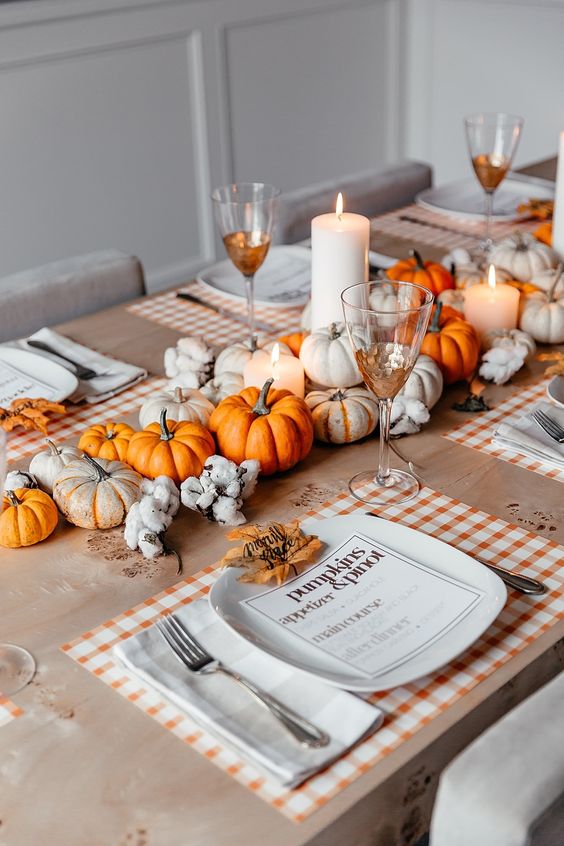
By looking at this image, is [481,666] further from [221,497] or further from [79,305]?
[79,305]

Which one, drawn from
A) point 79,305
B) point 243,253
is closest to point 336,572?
point 243,253

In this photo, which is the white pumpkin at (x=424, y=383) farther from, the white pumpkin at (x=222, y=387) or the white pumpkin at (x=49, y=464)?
the white pumpkin at (x=49, y=464)

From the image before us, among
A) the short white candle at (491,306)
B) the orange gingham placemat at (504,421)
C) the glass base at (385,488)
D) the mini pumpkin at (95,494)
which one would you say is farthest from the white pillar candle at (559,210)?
the mini pumpkin at (95,494)

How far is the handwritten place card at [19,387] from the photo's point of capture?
1.39m

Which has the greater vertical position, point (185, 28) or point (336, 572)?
point (185, 28)

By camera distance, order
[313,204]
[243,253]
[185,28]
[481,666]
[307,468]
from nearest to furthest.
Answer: [481,666], [307,468], [243,253], [313,204], [185,28]

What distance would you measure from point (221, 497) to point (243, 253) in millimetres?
478

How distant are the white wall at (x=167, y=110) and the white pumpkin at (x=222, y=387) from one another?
6.80ft

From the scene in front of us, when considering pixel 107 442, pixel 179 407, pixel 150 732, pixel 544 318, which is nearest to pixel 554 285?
pixel 544 318

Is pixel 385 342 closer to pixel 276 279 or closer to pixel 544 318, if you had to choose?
pixel 544 318

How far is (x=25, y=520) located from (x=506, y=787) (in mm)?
600

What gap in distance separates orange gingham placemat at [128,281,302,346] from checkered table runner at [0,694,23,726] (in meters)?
0.82

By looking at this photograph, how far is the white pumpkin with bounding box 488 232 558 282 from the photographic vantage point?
163 centimetres

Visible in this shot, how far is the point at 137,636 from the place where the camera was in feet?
2.94
